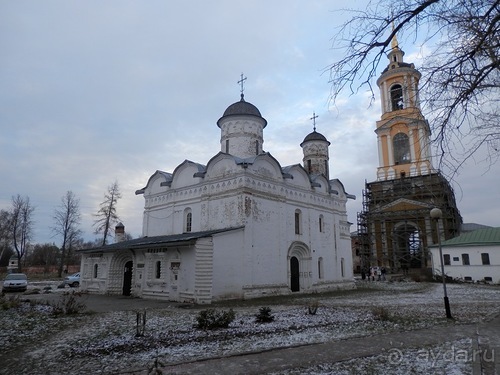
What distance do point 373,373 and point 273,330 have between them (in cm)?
389

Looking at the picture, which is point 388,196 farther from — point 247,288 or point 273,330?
point 273,330

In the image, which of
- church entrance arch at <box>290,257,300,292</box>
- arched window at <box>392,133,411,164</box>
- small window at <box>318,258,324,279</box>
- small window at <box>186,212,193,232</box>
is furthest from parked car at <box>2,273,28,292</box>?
arched window at <box>392,133,411,164</box>

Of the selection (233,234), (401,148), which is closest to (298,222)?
(233,234)

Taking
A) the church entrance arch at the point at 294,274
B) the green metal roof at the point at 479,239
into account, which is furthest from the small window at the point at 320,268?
the green metal roof at the point at 479,239

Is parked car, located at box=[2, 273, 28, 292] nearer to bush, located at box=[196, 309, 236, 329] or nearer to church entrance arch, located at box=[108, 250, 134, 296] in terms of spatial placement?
church entrance arch, located at box=[108, 250, 134, 296]

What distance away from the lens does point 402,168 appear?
1775 inches

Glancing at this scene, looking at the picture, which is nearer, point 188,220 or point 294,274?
point 188,220

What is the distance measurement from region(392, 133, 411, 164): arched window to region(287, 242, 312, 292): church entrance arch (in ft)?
92.7

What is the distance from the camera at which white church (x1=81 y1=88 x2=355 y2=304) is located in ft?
59.4

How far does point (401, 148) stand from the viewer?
46344mm

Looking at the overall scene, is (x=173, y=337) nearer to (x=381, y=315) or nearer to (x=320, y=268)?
(x=381, y=315)

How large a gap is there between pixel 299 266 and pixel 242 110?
436 inches

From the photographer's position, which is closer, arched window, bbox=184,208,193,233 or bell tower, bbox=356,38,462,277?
arched window, bbox=184,208,193,233

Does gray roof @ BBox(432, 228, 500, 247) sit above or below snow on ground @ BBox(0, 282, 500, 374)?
above
